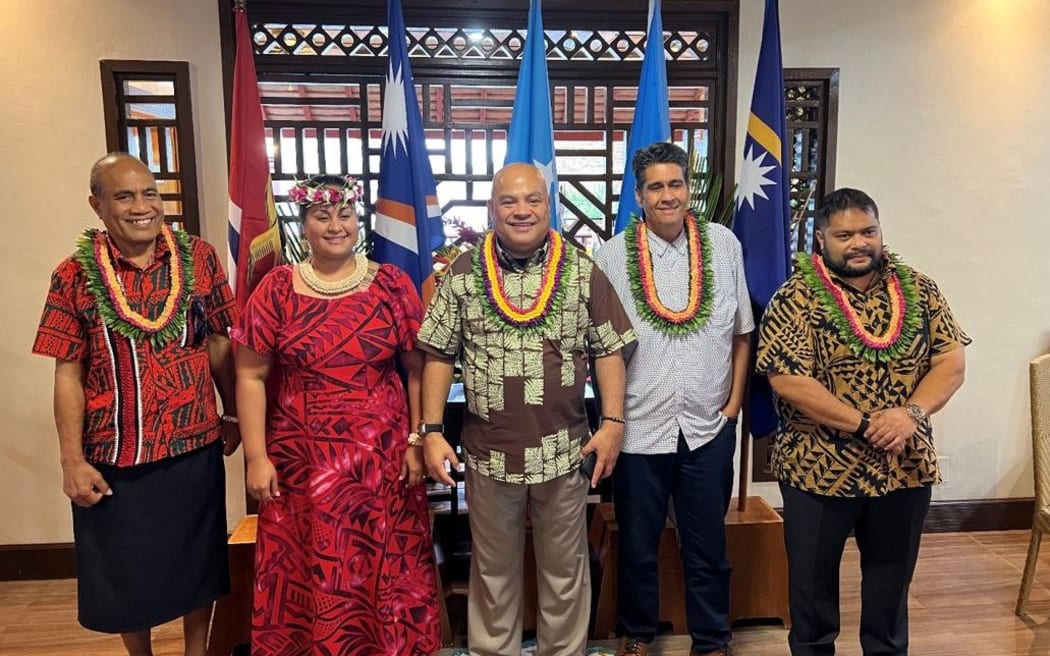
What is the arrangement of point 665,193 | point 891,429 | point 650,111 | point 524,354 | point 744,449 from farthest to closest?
point 650,111 → point 744,449 → point 665,193 → point 524,354 → point 891,429

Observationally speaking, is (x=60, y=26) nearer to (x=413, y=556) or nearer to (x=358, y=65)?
(x=358, y=65)

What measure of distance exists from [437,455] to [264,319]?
59cm

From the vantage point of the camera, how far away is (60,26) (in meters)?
2.90

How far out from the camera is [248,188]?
249 cm

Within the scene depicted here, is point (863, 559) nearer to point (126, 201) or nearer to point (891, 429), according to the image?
point (891, 429)

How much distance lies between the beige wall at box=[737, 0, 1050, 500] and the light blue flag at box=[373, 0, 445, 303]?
1.51 m

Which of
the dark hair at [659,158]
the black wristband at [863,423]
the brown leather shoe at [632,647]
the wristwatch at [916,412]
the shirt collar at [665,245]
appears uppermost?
the dark hair at [659,158]

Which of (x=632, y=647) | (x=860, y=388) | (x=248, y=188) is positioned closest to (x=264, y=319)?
(x=248, y=188)

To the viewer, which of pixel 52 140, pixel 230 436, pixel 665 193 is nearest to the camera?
pixel 665 193

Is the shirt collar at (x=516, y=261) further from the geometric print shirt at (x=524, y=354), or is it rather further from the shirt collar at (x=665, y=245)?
the shirt collar at (x=665, y=245)

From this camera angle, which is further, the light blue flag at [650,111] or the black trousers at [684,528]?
the light blue flag at [650,111]

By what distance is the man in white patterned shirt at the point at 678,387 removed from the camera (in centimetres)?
211

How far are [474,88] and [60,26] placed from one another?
65.0 inches

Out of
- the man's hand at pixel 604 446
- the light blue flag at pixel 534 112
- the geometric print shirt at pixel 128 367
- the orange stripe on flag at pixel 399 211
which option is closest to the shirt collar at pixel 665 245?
the man's hand at pixel 604 446
